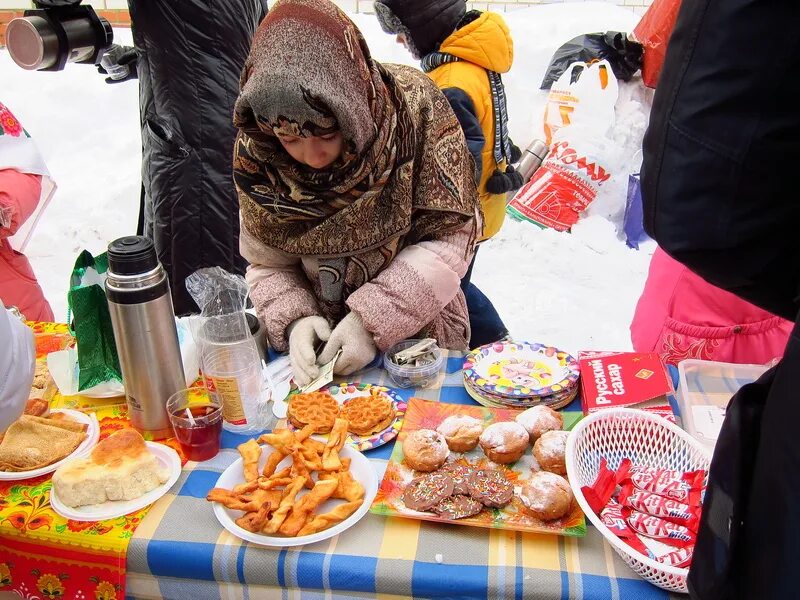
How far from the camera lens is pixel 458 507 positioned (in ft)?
3.89

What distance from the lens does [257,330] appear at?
1.74 m

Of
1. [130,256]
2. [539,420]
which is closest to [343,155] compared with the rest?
[130,256]

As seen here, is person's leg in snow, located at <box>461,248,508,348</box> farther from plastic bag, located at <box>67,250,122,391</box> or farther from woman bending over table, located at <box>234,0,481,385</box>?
plastic bag, located at <box>67,250,122,391</box>

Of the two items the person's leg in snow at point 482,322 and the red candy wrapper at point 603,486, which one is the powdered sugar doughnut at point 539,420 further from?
the person's leg in snow at point 482,322

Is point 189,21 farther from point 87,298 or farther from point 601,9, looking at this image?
point 601,9

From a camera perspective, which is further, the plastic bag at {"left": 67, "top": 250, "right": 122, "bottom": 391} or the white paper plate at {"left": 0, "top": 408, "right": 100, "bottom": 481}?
the plastic bag at {"left": 67, "top": 250, "right": 122, "bottom": 391}

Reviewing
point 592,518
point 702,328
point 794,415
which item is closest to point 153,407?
point 592,518

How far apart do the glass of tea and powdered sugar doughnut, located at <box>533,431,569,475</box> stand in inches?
28.2

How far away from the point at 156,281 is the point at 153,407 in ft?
1.06

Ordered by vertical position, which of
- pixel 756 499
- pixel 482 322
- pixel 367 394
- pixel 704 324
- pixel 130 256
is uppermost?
pixel 130 256

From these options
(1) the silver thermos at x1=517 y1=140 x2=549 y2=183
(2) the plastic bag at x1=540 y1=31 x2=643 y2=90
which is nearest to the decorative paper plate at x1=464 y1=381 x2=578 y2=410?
(1) the silver thermos at x1=517 y1=140 x2=549 y2=183

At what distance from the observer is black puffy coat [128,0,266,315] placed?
8.12 ft

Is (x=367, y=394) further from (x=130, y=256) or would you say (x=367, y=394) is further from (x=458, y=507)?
(x=130, y=256)

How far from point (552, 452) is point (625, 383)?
0.30m
